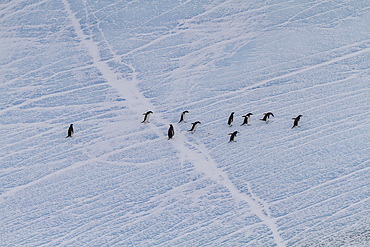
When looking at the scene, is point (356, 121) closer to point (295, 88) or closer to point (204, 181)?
point (295, 88)

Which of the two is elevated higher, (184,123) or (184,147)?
(184,123)

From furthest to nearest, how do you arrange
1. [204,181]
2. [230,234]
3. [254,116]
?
[254,116] < [204,181] < [230,234]

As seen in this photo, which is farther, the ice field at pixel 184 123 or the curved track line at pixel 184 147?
the curved track line at pixel 184 147

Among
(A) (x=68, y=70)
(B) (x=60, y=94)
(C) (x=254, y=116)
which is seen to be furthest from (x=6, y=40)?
(C) (x=254, y=116)

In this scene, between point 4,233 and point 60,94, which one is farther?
point 60,94

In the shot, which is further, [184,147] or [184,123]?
[184,123]

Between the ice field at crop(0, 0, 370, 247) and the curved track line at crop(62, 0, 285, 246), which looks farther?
the curved track line at crop(62, 0, 285, 246)

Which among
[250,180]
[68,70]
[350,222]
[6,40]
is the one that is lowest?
[350,222]

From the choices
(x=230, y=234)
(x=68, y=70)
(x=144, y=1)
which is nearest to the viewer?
(x=230, y=234)
